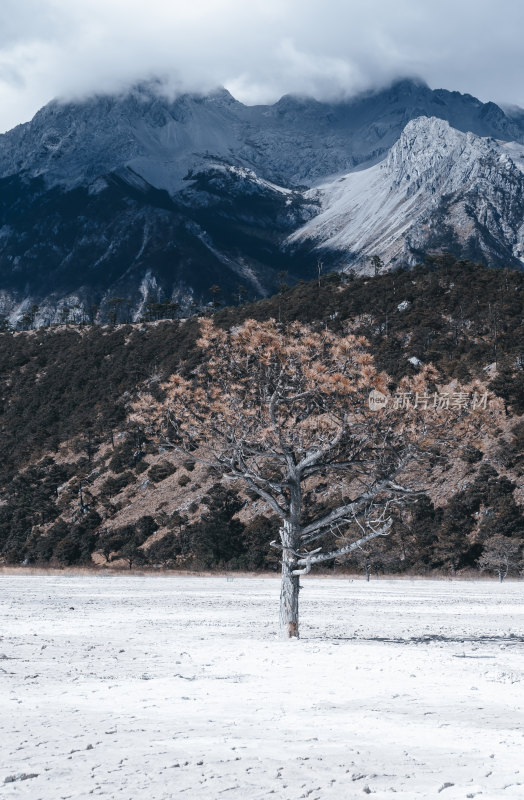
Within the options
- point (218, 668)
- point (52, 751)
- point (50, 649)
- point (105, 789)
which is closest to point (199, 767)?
point (105, 789)

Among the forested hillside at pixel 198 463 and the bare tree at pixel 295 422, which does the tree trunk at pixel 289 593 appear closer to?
the bare tree at pixel 295 422

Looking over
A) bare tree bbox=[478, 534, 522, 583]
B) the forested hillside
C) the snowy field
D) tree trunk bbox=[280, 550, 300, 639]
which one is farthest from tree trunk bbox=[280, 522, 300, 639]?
→ bare tree bbox=[478, 534, 522, 583]

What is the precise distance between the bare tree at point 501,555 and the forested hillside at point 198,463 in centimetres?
26

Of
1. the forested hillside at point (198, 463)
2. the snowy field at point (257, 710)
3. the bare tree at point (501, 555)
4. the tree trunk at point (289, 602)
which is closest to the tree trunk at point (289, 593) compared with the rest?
Answer: the tree trunk at point (289, 602)

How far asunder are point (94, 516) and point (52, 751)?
64.5 metres

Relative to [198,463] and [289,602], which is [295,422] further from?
[198,463]

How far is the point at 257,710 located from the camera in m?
9.84

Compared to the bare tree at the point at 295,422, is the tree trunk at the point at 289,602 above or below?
below

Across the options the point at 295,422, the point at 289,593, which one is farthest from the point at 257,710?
the point at 295,422

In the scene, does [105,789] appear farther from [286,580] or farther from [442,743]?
[286,580]

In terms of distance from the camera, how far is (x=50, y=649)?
15.8 metres

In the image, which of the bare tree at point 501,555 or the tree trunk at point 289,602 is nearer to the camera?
the tree trunk at point 289,602

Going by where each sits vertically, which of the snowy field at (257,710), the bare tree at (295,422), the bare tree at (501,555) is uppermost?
the bare tree at (295,422)

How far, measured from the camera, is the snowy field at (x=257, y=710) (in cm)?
680
